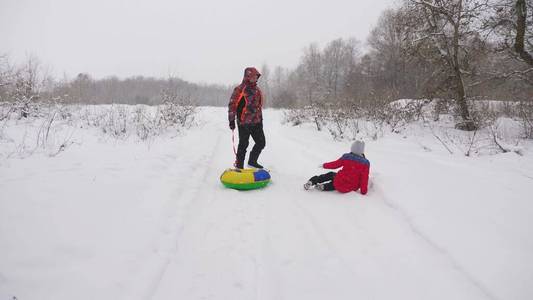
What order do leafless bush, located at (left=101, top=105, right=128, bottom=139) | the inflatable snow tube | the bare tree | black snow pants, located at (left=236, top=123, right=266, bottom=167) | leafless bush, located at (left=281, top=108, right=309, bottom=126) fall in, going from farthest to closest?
1. leafless bush, located at (left=281, top=108, right=309, bottom=126)
2. the bare tree
3. leafless bush, located at (left=101, top=105, right=128, bottom=139)
4. black snow pants, located at (left=236, top=123, right=266, bottom=167)
5. the inflatable snow tube

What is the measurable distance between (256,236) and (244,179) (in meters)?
1.53

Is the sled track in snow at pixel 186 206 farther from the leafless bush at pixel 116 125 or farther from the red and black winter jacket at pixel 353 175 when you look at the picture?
the leafless bush at pixel 116 125

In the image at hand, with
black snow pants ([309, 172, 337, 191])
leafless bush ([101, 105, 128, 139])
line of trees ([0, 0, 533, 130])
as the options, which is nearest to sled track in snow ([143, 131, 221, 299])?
black snow pants ([309, 172, 337, 191])

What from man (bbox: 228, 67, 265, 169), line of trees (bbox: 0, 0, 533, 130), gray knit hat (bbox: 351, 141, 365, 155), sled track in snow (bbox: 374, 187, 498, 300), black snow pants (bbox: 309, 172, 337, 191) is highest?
line of trees (bbox: 0, 0, 533, 130)

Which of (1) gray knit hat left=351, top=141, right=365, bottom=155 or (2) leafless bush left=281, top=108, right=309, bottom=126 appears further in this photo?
(2) leafless bush left=281, top=108, right=309, bottom=126

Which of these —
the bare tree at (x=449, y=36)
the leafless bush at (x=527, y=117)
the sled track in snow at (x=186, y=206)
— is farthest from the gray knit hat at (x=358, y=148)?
the bare tree at (x=449, y=36)

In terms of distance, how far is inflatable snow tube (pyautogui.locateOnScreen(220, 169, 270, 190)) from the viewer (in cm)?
451

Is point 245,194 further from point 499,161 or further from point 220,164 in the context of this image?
point 499,161

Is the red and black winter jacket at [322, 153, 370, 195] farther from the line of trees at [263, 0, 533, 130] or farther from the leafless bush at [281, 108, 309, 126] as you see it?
the leafless bush at [281, 108, 309, 126]

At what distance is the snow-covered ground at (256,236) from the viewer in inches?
86.9

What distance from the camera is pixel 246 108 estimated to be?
5.45m

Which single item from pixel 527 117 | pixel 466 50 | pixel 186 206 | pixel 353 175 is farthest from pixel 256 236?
pixel 466 50

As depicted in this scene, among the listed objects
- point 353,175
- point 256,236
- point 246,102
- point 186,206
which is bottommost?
point 256,236

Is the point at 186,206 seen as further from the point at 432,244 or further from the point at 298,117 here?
the point at 298,117
